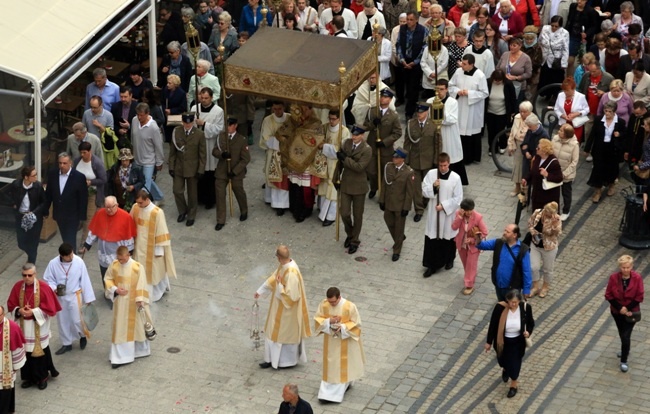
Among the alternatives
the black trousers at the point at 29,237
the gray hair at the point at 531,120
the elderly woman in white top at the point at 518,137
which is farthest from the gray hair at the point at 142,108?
the gray hair at the point at 531,120

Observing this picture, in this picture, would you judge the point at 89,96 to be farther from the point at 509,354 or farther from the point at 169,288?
the point at 509,354

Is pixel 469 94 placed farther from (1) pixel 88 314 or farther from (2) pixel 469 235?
(1) pixel 88 314

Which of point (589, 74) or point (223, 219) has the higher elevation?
point (589, 74)

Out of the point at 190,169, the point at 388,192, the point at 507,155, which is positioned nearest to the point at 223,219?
the point at 190,169

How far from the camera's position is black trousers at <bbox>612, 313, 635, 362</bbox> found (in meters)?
19.1

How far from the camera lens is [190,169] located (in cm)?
2272

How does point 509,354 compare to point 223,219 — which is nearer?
point 509,354

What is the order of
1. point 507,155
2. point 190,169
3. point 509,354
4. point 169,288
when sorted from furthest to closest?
point 507,155
point 190,169
point 169,288
point 509,354

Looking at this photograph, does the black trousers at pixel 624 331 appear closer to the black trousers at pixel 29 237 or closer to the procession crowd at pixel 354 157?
the procession crowd at pixel 354 157

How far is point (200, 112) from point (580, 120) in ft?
18.4

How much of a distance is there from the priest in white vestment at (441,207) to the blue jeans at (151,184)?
13.8 ft

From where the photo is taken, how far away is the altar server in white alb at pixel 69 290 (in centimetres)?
1922

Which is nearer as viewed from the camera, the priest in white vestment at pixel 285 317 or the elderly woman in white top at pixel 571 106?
the priest in white vestment at pixel 285 317

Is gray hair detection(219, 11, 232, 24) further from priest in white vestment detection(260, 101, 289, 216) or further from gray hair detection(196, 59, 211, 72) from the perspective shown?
priest in white vestment detection(260, 101, 289, 216)
